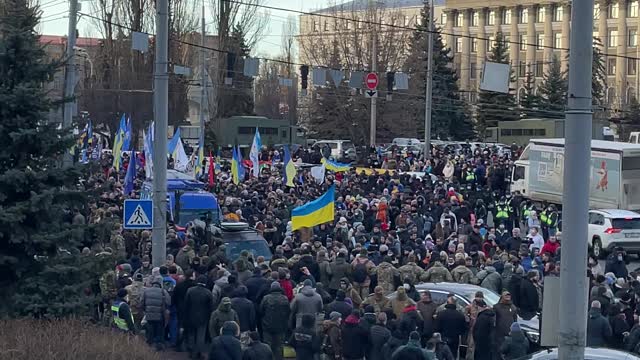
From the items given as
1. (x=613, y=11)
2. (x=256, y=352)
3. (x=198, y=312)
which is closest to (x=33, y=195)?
(x=256, y=352)

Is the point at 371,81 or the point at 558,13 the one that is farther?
the point at 558,13

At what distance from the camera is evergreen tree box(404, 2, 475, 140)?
72.1 metres

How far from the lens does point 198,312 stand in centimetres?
1603

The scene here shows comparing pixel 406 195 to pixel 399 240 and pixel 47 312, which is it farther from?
pixel 47 312

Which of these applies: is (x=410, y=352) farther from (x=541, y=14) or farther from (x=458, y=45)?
(x=458, y=45)

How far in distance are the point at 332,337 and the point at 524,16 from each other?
2832 inches

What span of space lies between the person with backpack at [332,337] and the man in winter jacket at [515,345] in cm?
208

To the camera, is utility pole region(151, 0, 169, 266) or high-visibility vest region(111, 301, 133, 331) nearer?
high-visibility vest region(111, 301, 133, 331)

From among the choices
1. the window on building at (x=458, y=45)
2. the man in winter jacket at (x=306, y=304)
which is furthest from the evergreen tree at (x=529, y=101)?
the man in winter jacket at (x=306, y=304)

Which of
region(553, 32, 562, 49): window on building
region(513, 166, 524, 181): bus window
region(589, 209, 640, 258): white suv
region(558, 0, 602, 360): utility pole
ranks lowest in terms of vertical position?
region(589, 209, 640, 258): white suv

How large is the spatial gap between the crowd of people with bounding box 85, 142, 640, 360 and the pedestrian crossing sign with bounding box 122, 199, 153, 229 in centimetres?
63

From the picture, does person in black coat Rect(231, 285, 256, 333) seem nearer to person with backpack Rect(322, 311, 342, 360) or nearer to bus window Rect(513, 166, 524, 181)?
person with backpack Rect(322, 311, 342, 360)

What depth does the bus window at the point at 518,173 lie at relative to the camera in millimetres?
43931

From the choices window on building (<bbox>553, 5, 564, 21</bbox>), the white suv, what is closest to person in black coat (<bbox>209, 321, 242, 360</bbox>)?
the white suv
